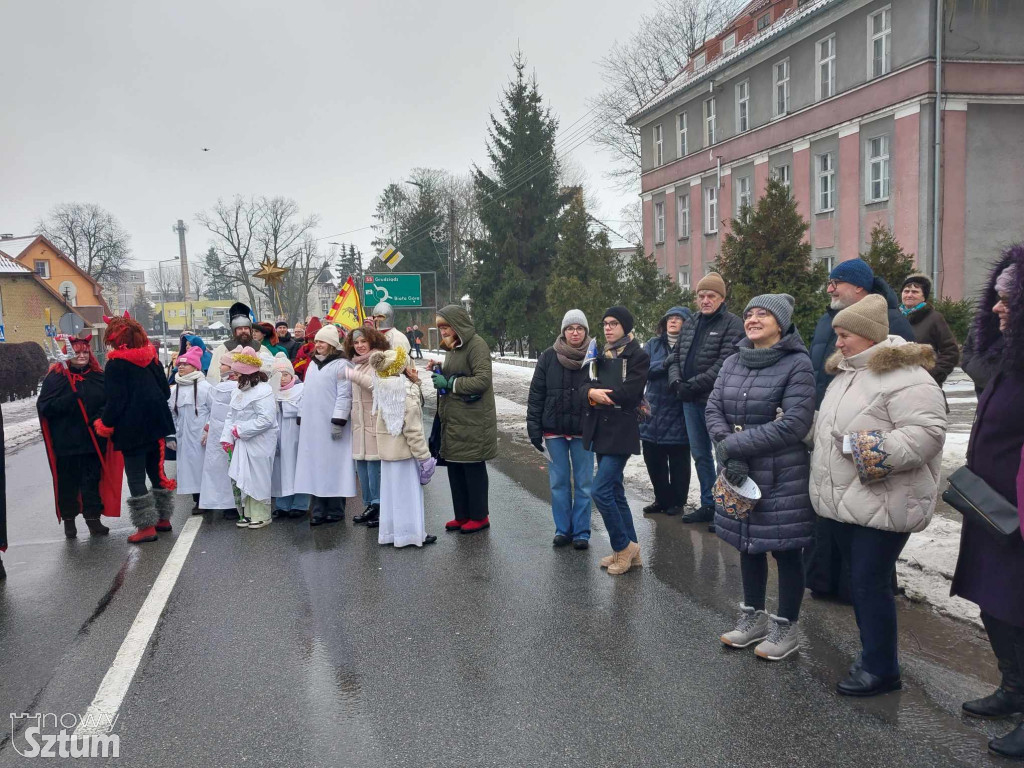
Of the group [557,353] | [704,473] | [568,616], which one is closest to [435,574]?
[568,616]

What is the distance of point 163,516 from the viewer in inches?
312

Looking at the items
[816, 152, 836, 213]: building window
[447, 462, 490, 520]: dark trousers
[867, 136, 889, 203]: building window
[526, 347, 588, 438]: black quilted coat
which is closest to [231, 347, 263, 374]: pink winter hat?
[447, 462, 490, 520]: dark trousers

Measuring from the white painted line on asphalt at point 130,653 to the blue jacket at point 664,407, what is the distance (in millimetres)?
4364

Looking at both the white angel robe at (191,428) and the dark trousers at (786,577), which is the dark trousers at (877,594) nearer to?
the dark trousers at (786,577)

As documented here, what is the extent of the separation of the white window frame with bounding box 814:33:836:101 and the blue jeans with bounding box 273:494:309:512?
25625 mm

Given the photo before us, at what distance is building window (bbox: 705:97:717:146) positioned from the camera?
35.5 m

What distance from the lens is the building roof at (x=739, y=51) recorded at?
28203mm

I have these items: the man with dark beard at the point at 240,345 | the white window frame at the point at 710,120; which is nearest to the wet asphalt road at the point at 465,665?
the man with dark beard at the point at 240,345

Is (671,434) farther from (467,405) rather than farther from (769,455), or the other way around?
(769,455)

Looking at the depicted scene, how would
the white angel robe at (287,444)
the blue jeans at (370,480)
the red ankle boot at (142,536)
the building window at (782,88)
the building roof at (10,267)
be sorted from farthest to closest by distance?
the building roof at (10,267)
the building window at (782,88)
the white angel robe at (287,444)
the blue jeans at (370,480)
the red ankle boot at (142,536)

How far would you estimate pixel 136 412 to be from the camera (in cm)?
745

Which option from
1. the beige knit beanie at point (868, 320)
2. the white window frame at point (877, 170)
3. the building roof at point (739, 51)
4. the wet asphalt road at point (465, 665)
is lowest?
the wet asphalt road at point (465, 665)

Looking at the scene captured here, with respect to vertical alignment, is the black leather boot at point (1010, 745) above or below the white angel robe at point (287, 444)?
below

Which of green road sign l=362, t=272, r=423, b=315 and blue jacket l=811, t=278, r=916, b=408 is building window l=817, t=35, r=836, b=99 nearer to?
green road sign l=362, t=272, r=423, b=315
